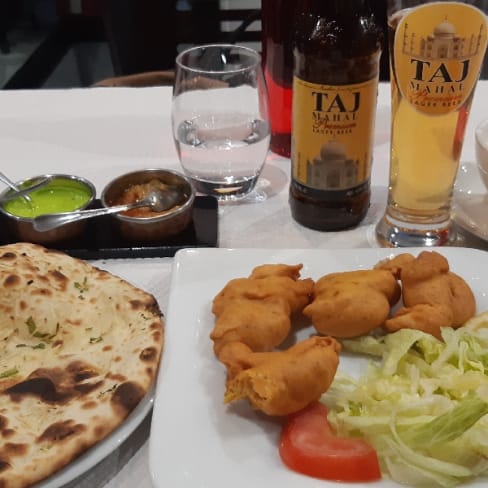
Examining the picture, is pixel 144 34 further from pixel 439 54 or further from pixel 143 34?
pixel 439 54

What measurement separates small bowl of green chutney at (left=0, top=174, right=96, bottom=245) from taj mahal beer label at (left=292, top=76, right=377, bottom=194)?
383mm

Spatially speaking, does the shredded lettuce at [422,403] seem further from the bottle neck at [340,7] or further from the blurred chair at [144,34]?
the blurred chair at [144,34]

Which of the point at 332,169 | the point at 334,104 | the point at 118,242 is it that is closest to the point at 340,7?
the point at 334,104

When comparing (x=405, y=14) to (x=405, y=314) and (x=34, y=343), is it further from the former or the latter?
(x=34, y=343)

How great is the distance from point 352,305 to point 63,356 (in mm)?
376

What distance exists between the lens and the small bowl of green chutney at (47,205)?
1.19 meters

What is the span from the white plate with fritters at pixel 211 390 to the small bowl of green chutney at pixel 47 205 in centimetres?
25

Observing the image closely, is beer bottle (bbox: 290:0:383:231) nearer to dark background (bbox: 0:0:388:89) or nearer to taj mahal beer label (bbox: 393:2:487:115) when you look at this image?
taj mahal beer label (bbox: 393:2:487:115)

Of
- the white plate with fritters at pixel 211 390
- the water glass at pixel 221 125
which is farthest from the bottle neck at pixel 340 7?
the white plate with fritters at pixel 211 390

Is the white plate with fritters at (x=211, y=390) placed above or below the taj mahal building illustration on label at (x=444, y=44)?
below

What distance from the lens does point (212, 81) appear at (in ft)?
4.30

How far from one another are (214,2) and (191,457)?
2.88 metres

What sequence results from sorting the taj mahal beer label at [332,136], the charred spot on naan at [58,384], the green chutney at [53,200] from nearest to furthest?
the charred spot on naan at [58,384]
the taj mahal beer label at [332,136]
the green chutney at [53,200]

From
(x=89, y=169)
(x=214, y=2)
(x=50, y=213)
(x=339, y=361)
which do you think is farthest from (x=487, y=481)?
(x=214, y=2)
